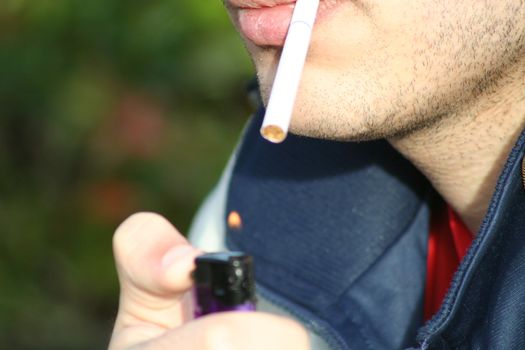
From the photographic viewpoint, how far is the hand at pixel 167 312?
0.94 metres

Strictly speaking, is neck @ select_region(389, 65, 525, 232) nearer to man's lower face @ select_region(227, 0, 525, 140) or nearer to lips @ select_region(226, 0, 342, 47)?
man's lower face @ select_region(227, 0, 525, 140)

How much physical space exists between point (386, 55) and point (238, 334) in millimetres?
536

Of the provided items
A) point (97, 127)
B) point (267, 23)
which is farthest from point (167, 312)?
point (97, 127)

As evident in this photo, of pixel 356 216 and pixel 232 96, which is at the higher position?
pixel 356 216

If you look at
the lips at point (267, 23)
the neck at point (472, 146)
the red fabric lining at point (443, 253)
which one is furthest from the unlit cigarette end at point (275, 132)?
the red fabric lining at point (443, 253)

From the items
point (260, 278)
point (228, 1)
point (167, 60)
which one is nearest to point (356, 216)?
point (260, 278)

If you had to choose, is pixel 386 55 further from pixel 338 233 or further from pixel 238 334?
pixel 238 334

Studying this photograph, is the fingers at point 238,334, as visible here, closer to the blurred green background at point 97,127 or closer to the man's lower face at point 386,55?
the man's lower face at point 386,55

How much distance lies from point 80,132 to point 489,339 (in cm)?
136

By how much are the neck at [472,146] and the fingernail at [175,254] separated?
0.56m

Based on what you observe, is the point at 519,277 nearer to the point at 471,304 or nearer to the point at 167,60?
the point at 471,304

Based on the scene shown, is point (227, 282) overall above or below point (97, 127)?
above

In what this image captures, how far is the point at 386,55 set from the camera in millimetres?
1368

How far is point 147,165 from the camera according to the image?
8.02 feet
